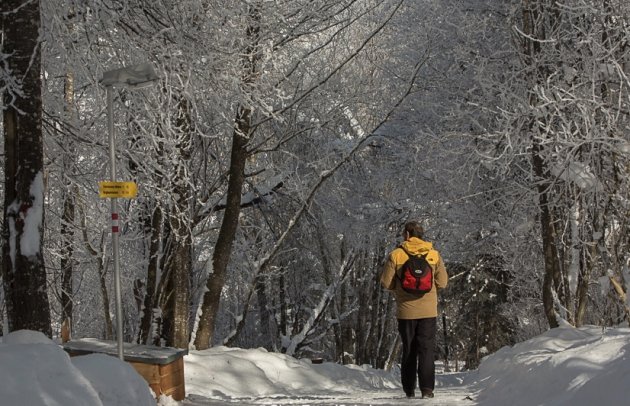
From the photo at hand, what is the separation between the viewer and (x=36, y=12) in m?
7.65

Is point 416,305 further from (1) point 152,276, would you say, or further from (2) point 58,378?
(1) point 152,276

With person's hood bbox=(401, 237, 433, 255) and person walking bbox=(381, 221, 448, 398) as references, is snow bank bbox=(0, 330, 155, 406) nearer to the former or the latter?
person walking bbox=(381, 221, 448, 398)

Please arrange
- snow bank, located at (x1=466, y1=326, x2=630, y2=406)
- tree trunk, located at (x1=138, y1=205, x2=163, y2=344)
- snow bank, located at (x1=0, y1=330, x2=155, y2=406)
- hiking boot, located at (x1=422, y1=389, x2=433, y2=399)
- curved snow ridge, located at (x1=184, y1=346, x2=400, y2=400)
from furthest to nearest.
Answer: tree trunk, located at (x1=138, y1=205, x2=163, y2=344) → curved snow ridge, located at (x1=184, y1=346, x2=400, y2=400) → hiking boot, located at (x1=422, y1=389, x2=433, y2=399) → snow bank, located at (x1=466, y1=326, x2=630, y2=406) → snow bank, located at (x1=0, y1=330, x2=155, y2=406)

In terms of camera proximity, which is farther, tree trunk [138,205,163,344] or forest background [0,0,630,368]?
tree trunk [138,205,163,344]

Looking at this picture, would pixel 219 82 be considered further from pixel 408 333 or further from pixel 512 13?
pixel 512 13

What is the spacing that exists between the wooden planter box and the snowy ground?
15 centimetres

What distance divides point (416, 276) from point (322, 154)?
12132 millimetres

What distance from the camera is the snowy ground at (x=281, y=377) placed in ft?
17.5

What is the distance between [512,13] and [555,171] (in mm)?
3113

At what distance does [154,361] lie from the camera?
821 cm

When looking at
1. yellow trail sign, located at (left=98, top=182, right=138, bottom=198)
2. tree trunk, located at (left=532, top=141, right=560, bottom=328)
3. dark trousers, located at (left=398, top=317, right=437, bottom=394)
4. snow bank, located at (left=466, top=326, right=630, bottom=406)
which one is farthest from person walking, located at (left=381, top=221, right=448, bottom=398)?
tree trunk, located at (left=532, top=141, right=560, bottom=328)

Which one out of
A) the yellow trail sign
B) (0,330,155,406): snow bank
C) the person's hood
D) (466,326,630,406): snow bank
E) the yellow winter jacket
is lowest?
(466,326,630,406): snow bank

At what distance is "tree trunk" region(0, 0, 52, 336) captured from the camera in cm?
742

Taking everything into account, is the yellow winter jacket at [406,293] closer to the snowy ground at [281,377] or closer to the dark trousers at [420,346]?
the dark trousers at [420,346]
